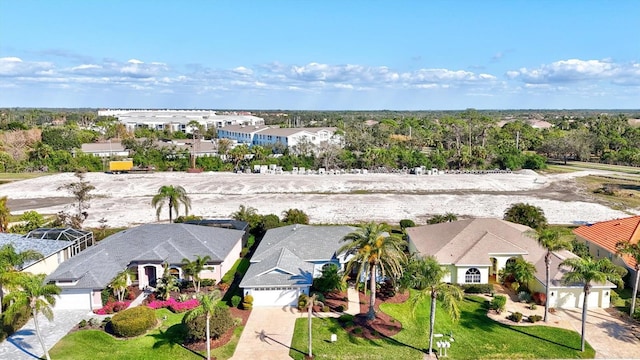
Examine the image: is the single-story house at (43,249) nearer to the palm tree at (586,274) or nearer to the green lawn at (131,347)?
the green lawn at (131,347)

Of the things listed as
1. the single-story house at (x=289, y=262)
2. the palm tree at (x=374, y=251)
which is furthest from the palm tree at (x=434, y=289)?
the single-story house at (x=289, y=262)

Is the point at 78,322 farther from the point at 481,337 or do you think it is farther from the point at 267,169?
the point at 267,169

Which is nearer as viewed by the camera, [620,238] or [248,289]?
[248,289]

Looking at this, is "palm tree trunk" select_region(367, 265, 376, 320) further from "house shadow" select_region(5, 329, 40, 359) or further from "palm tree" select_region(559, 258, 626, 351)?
"house shadow" select_region(5, 329, 40, 359)

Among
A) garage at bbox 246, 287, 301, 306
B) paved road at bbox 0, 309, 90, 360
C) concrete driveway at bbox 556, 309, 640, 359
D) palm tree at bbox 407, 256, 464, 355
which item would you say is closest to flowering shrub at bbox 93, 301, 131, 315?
paved road at bbox 0, 309, 90, 360

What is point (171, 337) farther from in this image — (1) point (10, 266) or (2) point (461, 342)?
(2) point (461, 342)

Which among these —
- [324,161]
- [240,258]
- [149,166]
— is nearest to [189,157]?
[149,166]

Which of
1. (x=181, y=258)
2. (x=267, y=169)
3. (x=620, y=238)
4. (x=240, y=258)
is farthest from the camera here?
(x=267, y=169)
